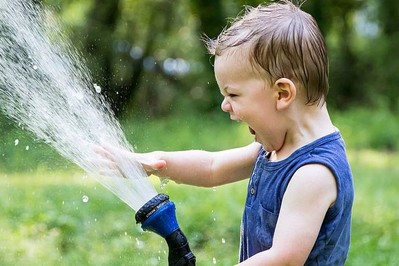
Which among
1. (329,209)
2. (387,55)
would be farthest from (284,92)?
(387,55)

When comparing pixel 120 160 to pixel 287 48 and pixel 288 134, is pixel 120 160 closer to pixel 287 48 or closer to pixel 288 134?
pixel 288 134

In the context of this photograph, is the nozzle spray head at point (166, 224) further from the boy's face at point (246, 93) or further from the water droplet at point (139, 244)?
the water droplet at point (139, 244)

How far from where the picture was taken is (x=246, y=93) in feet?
7.66

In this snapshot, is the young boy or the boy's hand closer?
the young boy

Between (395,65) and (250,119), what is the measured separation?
506 inches

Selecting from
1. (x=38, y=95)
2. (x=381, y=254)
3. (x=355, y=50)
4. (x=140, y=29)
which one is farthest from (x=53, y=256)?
(x=355, y=50)

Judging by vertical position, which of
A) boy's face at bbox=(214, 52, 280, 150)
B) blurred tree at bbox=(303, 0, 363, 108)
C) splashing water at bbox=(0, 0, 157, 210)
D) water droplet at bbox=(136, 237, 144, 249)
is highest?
boy's face at bbox=(214, 52, 280, 150)

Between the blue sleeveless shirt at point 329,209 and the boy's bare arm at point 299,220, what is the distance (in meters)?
0.06

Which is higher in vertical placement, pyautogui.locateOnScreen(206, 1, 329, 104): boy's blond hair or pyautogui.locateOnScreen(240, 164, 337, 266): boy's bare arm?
pyautogui.locateOnScreen(206, 1, 329, 104): boy's blond hair

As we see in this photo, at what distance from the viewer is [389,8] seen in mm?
14898

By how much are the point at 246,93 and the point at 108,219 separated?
316 cm

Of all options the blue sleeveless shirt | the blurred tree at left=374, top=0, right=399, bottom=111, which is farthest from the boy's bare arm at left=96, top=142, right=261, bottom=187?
the blurred tree at left=374, top=0, right=399, bottom=111

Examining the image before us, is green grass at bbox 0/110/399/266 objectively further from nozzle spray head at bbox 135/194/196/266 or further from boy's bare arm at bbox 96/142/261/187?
nozzle spray head at bbox 135/194/196/266

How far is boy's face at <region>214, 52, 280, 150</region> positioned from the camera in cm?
232
